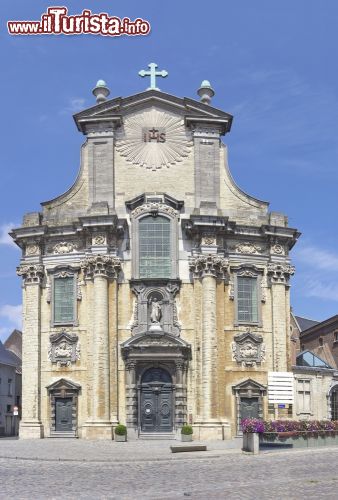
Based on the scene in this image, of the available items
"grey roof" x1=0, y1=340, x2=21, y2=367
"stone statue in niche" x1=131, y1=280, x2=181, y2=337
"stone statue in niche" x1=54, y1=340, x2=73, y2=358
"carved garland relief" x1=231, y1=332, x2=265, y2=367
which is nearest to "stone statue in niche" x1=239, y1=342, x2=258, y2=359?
"carved garland relief" x1=231, y1=332, x2=265, y2=367

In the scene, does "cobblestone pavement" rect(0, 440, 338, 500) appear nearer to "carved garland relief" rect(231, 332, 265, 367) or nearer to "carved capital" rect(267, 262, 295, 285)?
"carved garland relief" rect(231, 332, 265, 367)

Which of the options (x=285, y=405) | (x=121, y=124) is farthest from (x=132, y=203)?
(x=285, y=405)

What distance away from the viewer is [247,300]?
40.3 metres

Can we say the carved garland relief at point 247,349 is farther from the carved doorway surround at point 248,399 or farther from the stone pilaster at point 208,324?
the stone pilaster at point 208,324

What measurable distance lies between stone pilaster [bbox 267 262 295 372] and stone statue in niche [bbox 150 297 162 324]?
5.85m

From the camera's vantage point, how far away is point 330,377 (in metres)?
44.3

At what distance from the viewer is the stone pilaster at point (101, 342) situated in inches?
1481

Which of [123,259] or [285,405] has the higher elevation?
[123,259]

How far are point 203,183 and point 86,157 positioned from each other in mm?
6334

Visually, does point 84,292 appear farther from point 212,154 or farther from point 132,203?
point 212,154

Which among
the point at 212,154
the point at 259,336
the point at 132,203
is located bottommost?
the point at 259,336

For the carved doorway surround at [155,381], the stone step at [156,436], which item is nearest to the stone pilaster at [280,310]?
the carved doorway surround at [155,381]

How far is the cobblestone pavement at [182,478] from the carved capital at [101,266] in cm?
1323

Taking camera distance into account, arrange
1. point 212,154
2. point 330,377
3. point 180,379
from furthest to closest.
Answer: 1. point 330,377
2. point 212,154
3. point 180,379
